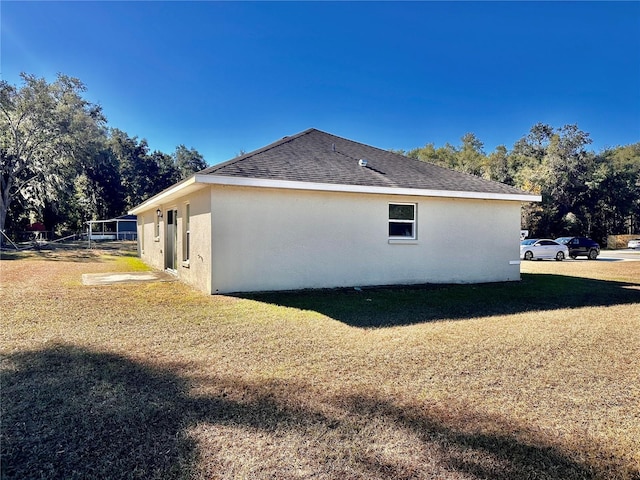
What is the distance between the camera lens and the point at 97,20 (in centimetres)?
920

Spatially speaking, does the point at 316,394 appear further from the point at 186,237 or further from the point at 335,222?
the point at 186,237

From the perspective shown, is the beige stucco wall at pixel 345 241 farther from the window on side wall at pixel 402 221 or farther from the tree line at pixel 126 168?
the tree line at pixel 126 168

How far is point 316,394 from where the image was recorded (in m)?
3.47

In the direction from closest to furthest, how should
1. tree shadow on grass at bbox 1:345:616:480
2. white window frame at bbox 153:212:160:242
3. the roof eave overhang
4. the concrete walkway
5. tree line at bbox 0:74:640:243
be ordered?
tree shadow on grass at bbox 1:345:616:480
the roof eave overhang
the concrete walkway
white window frame at bbox 153:212:160:242
tree line at bbox 0:74:640:243

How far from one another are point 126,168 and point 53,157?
19.8m

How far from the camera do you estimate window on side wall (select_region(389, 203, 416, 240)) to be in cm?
1030

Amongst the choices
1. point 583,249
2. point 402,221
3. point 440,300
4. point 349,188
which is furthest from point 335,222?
point 583,249

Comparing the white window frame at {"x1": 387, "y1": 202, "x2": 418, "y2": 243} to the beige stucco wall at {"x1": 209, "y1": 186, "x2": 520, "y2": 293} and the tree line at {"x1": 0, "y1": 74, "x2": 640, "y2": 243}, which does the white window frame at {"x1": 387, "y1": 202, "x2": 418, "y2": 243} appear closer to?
the beige stucco wall at {"x1": 209, "y1": 186, "x2": 520, "y2": 293}

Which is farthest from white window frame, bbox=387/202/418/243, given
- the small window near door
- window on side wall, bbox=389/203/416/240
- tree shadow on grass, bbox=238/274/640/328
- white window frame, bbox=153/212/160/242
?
white window frame, bbox=153/212/160/242

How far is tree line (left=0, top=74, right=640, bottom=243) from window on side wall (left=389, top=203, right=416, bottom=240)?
26053 mm

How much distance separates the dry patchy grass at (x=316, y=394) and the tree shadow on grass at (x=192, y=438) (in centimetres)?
1

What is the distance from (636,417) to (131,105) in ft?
70.1

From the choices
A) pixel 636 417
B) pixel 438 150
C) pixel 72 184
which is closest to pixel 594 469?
pixel 636 417

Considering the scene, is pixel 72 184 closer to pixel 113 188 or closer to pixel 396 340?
pixel 113 188
